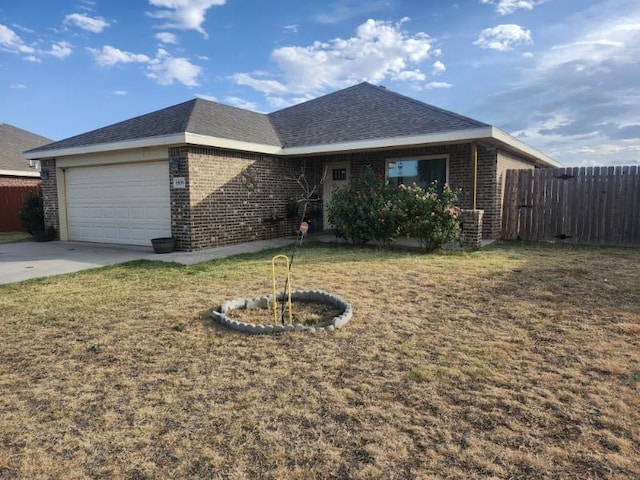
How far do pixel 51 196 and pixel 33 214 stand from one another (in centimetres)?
Result: 128

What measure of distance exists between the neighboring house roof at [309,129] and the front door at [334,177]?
1349 mm

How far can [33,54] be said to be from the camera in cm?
1282

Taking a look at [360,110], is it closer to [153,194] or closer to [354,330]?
[153,194]

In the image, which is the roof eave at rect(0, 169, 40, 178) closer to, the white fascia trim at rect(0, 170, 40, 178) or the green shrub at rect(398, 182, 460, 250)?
the white fascia trim at rect(0, 170, 40, 178)

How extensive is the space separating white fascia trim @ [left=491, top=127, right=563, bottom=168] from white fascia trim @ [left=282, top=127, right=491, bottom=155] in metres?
0.41

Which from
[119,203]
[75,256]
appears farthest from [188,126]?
[75,256]

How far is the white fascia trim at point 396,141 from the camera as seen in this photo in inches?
365

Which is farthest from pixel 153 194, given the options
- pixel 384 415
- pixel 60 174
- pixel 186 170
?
pixel 384 415

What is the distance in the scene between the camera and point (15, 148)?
19719 millimetres

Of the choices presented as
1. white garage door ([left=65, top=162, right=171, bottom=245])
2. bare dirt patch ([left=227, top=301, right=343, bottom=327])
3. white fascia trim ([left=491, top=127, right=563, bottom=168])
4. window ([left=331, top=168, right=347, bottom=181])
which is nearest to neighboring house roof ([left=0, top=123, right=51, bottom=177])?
white garage door ([left=65, top=162, right=171, bottom=245])

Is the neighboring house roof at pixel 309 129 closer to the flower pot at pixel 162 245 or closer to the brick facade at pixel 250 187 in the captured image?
the brick facade at pixel 250 187

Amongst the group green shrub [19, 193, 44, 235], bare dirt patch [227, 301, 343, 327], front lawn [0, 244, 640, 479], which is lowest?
front lawn [0, 244, 640, 479]

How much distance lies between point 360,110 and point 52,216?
32.4 feet

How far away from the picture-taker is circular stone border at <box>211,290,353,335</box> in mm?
4113
